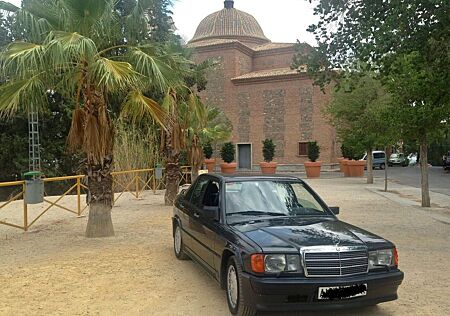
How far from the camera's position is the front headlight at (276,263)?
433 centimetres

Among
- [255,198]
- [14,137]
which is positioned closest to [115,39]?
[255,198]

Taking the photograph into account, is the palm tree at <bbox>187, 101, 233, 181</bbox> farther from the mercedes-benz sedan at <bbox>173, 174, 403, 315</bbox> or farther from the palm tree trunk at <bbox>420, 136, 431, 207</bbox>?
the mercedes-benz sedan at <bbox>173, 174, 403, 315</bbox>

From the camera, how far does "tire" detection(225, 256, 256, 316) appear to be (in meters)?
4.46

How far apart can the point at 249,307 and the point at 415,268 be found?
3721mm

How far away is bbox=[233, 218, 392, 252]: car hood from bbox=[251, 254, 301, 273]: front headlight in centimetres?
7

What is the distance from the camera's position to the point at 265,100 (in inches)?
1832

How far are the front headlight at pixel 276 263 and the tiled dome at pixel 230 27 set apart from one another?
50224 mm

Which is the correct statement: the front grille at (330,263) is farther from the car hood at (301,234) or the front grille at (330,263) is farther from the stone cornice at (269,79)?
the stone cornice at (269,79)

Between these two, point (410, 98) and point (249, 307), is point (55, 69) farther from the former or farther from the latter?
point (410, 98)

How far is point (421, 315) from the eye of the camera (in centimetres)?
493

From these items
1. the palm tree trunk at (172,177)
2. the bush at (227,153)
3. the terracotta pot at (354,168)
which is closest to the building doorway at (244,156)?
the bush at (227,153)

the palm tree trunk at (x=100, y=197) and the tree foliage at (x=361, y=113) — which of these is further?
the tree foliage at (x=361, y=113)

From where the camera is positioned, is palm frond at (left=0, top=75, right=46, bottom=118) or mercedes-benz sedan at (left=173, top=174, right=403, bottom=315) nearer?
mercedes-benz sedan at (left=173, top=174, right=403, bottom=315)

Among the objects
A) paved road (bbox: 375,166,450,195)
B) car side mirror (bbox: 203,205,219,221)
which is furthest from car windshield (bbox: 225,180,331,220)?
paved road (bbox: 375,166,450,195)
